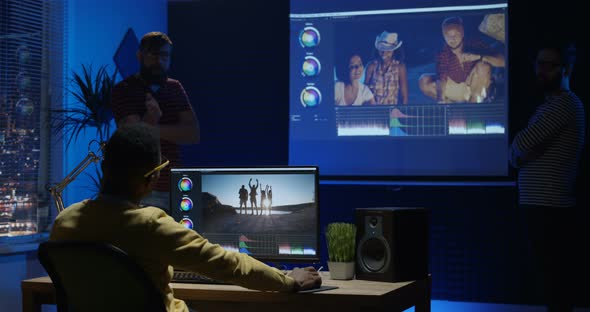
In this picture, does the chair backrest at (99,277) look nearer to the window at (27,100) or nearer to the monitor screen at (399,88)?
the window at (27,100)

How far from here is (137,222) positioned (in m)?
1.97

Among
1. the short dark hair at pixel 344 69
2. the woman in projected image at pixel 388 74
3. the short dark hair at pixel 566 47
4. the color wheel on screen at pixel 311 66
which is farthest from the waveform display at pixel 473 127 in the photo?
the color wheel on screen at pixel 311 66

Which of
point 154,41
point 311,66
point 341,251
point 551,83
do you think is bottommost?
point 341,251

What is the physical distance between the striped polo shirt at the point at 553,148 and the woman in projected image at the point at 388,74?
131cm

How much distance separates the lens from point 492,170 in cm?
531

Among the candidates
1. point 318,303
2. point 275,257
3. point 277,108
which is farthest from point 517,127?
point 318,303

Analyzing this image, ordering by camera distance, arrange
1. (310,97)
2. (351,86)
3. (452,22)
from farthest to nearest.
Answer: (310,97)
(351,86)
(452,22)

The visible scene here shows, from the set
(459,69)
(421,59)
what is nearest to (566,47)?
(459,69)

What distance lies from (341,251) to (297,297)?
40 centimetres

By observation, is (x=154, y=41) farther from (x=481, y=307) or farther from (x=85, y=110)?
(x=481, y=307)

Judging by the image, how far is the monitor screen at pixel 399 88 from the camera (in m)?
5.30

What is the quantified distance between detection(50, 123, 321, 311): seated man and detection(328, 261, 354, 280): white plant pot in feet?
2.26

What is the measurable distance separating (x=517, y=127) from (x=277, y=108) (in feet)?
6.09

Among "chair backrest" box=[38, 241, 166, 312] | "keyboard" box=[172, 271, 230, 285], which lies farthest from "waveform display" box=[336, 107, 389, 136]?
"chair backrest" box=[38, 241, 166, 312]
